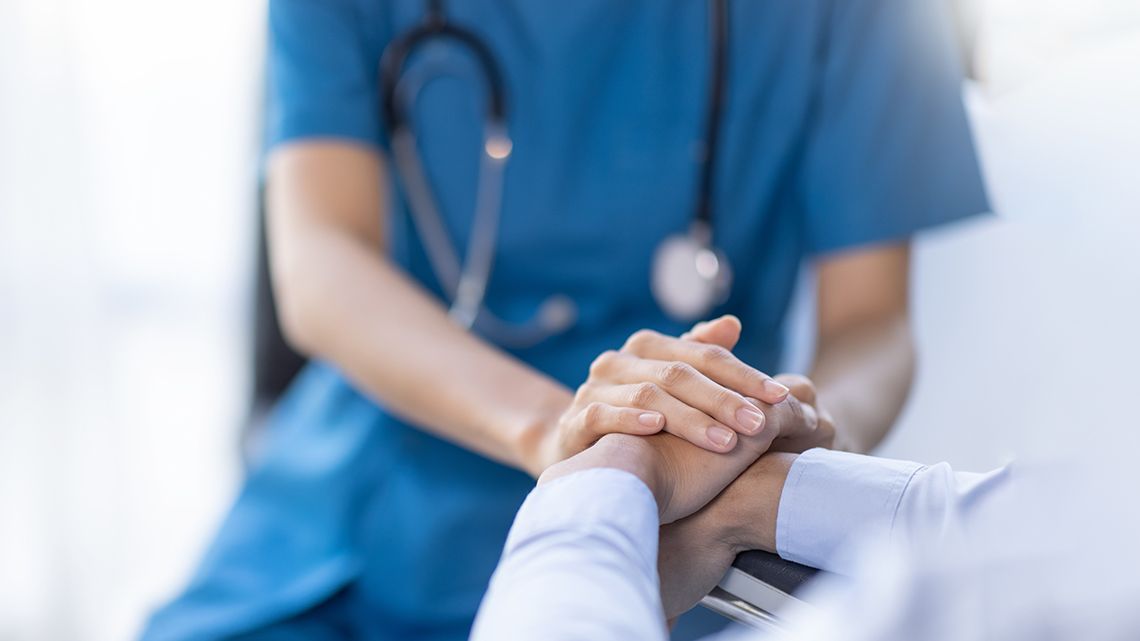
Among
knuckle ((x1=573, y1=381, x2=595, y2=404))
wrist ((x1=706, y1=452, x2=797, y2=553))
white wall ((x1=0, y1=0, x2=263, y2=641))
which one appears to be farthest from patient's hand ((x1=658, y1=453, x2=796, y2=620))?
white wall ((x1=0, y1=0, x2=263, y2=641))

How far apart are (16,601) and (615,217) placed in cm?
106

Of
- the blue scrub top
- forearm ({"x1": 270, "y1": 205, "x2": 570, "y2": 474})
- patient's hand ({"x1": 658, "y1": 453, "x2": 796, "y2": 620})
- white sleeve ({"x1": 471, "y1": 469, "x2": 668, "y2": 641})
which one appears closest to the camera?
white sleeve ({"x1": 471, "y1": 469, "x2": 668, "y2": 641})

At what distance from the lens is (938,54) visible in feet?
2.79

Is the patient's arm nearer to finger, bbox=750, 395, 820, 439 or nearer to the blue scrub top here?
finger, bbox=750, 395, 820, 439

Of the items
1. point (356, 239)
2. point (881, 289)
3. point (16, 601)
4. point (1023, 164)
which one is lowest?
point (16, 601)

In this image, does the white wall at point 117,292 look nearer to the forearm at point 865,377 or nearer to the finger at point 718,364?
the forearm at point 865,377

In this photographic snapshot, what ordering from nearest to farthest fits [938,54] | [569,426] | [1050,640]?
[1050,640] < [569,426] < [938,54]

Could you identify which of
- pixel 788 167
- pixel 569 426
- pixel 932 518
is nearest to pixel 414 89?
pixel 788 167

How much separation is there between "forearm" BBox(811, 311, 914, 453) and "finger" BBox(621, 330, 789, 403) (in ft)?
0.21

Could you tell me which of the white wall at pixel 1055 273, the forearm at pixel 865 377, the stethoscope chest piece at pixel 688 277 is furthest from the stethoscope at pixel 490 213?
the white wall at pixel 1055 273

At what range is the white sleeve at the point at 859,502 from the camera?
467mm

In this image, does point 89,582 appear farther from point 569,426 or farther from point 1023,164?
Result: point 1023,164

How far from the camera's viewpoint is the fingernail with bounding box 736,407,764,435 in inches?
21.3

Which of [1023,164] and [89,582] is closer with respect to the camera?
[1023,164]
